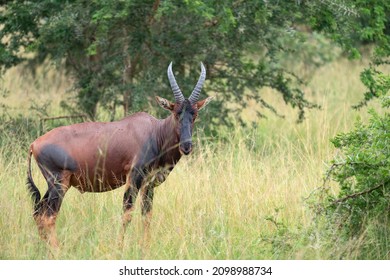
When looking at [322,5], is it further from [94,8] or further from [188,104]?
[188,104]

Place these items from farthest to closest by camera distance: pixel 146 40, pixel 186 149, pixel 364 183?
pixel 146 40, pixel 186 149, pixel 364 183

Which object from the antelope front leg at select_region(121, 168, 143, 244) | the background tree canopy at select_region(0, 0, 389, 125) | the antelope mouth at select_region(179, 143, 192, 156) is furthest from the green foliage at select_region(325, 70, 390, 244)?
the background tree canopy at select_region(0, 0, 389, 125)

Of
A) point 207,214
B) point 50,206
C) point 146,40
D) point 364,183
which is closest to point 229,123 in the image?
point 146,40

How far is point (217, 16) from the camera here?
10.3m

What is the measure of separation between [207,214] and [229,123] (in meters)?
4.24

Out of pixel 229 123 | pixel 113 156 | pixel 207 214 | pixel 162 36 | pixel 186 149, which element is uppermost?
pixel 186 149

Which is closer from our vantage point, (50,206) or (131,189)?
(50,206)

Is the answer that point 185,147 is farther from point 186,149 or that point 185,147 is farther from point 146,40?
point 146,40

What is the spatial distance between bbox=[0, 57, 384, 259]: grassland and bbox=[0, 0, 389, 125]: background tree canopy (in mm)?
1143

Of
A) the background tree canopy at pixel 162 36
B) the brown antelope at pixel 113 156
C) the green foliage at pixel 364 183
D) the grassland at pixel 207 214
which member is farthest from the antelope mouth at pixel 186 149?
the background tree canopy at pixel 162 36

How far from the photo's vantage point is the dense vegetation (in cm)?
676

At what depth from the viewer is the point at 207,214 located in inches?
303

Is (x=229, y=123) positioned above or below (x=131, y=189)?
below

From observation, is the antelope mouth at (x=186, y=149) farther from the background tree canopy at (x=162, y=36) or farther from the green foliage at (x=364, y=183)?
the background tree canopy at (x=162, y=36)
